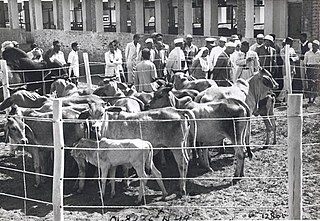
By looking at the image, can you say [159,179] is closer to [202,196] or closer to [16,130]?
[202,196]

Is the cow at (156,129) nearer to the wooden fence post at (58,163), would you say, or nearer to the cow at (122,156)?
the cow at (122,156)

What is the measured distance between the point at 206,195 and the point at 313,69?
763 cm

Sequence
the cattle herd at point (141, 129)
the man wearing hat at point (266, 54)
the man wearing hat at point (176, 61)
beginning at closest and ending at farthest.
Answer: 1. the cattle herd at point (141, 129)
2. the man wearing hat at point (176, 61)
3. the man wearing hat at point (266, 54)

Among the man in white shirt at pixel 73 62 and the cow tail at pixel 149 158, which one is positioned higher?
the man in white shirt at pixel 73 62

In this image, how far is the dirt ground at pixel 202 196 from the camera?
7453 mm

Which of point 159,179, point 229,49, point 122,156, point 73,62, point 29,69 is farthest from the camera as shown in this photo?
point 29,69

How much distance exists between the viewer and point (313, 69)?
48.7 ft

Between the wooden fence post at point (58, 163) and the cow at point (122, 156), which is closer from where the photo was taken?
the wooden fence post at point (58, 163)

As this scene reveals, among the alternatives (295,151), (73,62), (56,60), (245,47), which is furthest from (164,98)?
(56,60)

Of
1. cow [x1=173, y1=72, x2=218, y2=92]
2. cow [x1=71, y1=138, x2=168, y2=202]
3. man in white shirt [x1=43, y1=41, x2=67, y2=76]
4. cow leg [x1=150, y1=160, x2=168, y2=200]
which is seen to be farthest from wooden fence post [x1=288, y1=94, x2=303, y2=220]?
man in white shirt [x1=43, y1=41, x2=67, y2=76]

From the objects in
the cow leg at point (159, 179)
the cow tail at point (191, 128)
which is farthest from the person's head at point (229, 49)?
the cow leg at point (159, 179)

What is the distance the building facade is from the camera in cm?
1861

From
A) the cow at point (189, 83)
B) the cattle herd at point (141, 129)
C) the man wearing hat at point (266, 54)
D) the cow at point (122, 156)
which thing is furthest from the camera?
the man wearing hat at point (266, 54)

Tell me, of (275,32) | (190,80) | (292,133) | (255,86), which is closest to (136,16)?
(275,32)
